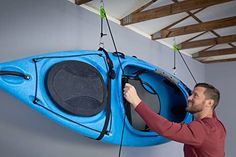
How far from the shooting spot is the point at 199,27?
2.96 m

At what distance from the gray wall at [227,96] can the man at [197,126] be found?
273cm

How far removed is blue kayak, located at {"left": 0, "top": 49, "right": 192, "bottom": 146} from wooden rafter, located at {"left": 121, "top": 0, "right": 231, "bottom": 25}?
2.23 feet

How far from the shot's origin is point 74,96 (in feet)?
5.47

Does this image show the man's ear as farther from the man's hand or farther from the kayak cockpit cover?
the kayak cockpit cover

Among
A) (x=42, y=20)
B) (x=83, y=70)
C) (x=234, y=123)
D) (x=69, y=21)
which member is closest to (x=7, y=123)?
(x=83, y=70)

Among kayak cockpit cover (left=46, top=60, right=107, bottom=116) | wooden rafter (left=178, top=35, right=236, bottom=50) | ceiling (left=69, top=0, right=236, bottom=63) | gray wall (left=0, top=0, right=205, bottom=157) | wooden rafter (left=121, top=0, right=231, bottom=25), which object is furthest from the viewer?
wooden rafter (left=178, top=35, right=236, bottom=50)

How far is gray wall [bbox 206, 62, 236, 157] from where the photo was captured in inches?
162

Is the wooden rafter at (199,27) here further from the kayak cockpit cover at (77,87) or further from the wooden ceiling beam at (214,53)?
the kayak cockpit cover at (77,87)

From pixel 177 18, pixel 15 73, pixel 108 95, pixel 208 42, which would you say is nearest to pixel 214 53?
pixel 208 42

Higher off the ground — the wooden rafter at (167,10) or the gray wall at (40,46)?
the wooden rafter at (167,10)

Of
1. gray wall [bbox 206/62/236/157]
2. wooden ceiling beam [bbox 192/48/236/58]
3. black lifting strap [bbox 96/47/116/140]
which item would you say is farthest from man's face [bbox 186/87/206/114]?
gray wall [bbox 206/62/236/157]

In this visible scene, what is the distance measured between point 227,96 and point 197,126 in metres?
3.07

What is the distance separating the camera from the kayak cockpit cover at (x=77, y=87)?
160 cm

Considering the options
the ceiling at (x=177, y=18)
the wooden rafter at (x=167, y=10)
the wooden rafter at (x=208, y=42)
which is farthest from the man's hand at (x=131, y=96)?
the wooden rafter at (x=208, y=42)
